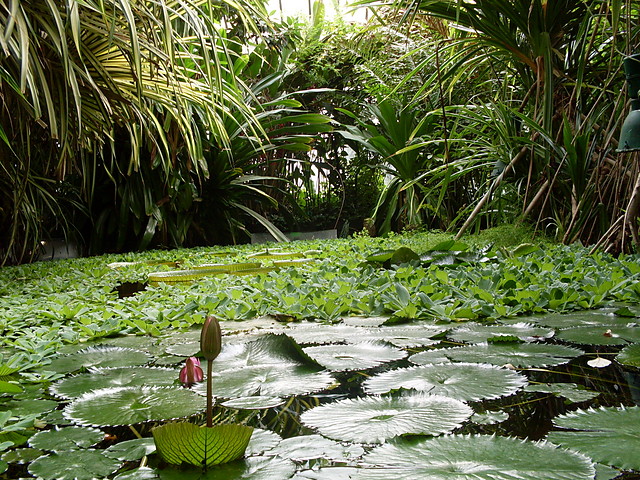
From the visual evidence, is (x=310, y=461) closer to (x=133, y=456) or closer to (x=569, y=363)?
(x=133, y=456)

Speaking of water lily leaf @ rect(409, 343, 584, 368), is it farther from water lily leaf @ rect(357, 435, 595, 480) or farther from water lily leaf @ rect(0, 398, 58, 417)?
water lily leaf @ rect(0, 398, 58, 417)

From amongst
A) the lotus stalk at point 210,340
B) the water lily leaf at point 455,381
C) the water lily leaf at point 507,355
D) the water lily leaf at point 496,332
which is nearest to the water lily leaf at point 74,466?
the lotus stalk at point 210,340

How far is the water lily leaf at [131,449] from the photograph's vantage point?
20.2 inches

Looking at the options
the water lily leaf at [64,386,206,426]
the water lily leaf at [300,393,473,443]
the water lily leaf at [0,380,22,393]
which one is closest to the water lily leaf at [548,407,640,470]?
the water lily leaf at [300,393,473,443]

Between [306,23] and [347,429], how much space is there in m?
7.17

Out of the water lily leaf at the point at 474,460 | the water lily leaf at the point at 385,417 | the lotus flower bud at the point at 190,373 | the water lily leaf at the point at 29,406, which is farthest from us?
the lotus flower bud at the point at 190,373

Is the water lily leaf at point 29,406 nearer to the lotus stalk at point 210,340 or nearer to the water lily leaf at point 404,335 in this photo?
the lotus stalk at point 210,340

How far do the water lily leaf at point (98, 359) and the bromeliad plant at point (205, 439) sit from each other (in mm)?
454

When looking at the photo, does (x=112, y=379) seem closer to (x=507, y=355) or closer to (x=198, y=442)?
(x=198, y=442)

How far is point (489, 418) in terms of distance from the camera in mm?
579

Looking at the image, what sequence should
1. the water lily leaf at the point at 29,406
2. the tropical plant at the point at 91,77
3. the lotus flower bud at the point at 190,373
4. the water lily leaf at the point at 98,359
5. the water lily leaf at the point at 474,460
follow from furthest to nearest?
the tropical plant at the point at 91,77 < the water lily leaf at the point at 98,359 < the lotus flower bud at the point at 190,373 < the water lily leaf at the point at 29,406 < the water lily leaf at the point at 474,460

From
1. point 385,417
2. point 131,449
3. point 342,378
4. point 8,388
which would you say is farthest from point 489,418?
point 8,388

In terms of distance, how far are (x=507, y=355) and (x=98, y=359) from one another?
70cm

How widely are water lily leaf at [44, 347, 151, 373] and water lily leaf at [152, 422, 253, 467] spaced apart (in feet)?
1.49
